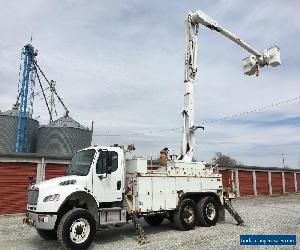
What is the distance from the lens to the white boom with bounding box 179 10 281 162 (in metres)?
14.9

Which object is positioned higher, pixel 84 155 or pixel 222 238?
pixel 84 155

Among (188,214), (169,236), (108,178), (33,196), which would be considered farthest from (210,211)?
(33,196)

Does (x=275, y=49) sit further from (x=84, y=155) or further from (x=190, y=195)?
(x=84, y=155)

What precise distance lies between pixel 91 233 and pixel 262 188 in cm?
3063

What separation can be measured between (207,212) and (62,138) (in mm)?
19783

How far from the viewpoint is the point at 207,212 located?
45.0 feet

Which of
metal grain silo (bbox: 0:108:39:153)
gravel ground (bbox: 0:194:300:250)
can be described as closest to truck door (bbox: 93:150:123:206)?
gravel ground (bbox: 0:194:300:250)

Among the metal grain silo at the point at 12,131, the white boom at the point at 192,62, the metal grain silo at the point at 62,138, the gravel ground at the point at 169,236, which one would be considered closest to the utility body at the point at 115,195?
the gravel ground at the point at 169,236

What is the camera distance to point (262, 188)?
1453 inches

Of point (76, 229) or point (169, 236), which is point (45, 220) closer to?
point (76, 229)

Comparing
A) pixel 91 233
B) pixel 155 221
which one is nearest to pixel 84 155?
pixel 91 233

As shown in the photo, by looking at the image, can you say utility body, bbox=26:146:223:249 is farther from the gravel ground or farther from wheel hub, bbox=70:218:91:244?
the gravel ground

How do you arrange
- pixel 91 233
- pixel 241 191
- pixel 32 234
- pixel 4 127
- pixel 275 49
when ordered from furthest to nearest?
pixel 241 191
pixel 4 127
pixel 275 49
pixel 32 234
pixel 91 233

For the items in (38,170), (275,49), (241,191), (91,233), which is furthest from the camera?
(241,191)
